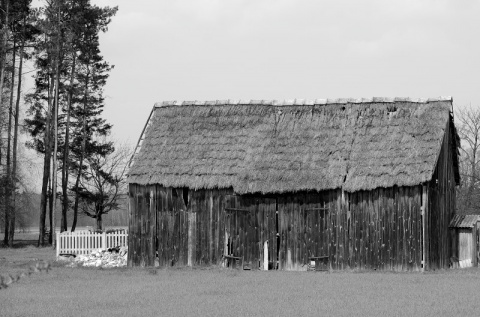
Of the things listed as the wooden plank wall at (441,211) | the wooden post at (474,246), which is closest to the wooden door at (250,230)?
the wooden plank wall at (441,211)

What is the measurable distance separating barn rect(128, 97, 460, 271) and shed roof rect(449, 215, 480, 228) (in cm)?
26

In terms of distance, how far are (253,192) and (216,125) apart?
3.80m

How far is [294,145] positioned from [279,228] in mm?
2985

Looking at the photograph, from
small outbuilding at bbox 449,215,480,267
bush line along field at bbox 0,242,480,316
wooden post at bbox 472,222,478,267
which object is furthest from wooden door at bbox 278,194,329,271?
wooden post at bbox 472,222,478,267

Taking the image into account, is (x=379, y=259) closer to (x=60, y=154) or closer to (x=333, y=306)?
(x=333, y=306)

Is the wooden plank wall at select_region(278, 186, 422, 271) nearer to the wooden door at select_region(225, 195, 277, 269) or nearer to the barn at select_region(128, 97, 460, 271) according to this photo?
the barn at select_region(128, 97, 460, 271)

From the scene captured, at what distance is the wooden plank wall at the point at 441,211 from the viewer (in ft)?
96.5

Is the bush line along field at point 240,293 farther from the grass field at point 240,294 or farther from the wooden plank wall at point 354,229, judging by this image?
the wooden plank wall at point 354,229

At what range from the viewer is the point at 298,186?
99.2 ft

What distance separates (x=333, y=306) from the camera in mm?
18812

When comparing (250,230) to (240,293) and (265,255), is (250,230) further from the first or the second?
(240,293)

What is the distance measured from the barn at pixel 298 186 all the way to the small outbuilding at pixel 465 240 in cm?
44

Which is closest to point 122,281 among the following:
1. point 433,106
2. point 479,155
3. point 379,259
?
point 379,259

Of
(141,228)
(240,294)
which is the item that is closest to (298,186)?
(141,228)
